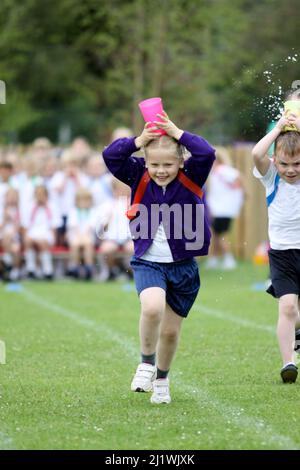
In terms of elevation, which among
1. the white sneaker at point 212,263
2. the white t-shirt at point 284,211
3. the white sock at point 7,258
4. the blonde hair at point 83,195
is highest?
the white t-shirt at point 284,211

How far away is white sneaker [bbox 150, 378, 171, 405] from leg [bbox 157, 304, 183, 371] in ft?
0.31

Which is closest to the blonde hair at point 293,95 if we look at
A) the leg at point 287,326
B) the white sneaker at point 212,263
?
the leg at point 287,326

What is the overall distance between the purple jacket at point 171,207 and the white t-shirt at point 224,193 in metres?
12.6

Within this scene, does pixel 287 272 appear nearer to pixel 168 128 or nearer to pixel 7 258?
pixel 168 128

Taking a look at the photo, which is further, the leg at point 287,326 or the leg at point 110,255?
the leg at point 110,255

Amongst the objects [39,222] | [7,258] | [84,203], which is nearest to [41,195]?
[39,222]

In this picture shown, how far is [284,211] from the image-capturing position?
26.8 feet

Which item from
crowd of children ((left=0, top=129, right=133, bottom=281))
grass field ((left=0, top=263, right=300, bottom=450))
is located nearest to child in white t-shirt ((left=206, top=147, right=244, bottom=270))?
crowd of children ((left=0, top=129, right=133, bottom=281))

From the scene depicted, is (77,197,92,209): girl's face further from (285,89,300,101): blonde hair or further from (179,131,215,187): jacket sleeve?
(179,131,215,187): jacket sleeve

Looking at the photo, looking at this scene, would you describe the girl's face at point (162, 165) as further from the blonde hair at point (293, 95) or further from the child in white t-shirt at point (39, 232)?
the child in white t-shirt at point (39, 232)

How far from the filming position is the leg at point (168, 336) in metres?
7.30

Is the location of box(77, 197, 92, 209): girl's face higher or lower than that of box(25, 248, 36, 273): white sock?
higher

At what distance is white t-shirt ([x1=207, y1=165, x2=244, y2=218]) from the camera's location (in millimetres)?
19906

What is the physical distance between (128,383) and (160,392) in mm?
799
